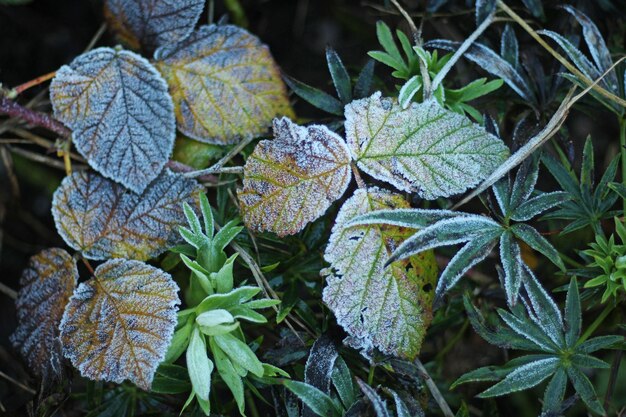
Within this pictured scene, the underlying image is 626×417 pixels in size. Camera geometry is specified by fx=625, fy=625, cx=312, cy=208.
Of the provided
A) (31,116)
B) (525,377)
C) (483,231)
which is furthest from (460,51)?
(31,116)

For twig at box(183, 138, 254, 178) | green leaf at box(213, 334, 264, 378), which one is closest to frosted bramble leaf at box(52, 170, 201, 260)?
twig at box(183, 138, 254, 178)

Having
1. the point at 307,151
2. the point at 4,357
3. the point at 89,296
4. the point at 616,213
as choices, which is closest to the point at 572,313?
the point at 616,213

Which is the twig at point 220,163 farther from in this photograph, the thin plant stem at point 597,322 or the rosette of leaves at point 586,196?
the thin plant stem at point 597,322

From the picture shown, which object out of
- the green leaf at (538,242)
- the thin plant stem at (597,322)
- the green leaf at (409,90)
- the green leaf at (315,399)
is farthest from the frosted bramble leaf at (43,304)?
the thin plant stem at (597,322)

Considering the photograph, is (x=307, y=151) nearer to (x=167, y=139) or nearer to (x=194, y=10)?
(x=167, y=139)

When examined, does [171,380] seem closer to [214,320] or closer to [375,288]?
[214,320]
